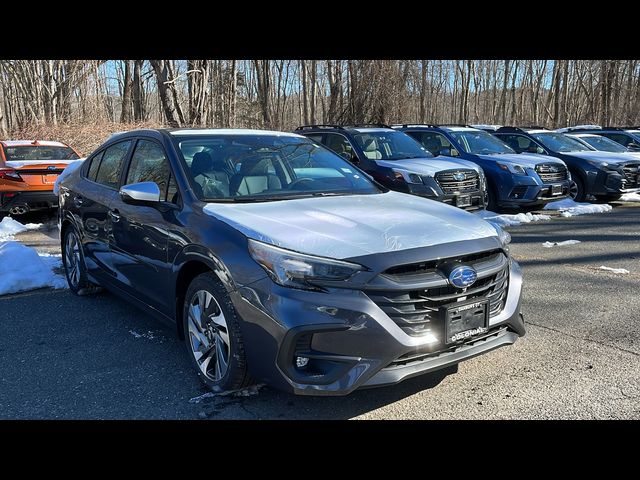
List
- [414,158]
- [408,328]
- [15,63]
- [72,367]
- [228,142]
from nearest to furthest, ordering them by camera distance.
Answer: [408,328], [72,367], [228,142], [414,158], [15,63]

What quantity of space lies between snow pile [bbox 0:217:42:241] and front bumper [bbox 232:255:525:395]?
736 cm

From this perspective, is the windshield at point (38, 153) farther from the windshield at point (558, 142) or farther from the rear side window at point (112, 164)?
the windshield at point (558, 142)

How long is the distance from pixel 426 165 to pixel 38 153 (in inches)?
293

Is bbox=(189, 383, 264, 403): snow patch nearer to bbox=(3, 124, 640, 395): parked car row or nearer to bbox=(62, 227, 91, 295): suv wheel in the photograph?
bbox=(3, 124, 640, 395): parked car row

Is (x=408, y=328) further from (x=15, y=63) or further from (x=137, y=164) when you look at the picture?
(x=15, y=63)

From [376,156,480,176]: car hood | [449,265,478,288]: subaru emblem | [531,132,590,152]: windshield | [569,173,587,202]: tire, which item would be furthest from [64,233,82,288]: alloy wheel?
[531,132,590,152]: windshield

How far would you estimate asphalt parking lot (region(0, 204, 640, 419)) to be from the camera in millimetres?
3062

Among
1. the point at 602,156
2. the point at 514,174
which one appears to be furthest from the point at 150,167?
the point at 602,156

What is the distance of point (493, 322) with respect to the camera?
3.09 meters

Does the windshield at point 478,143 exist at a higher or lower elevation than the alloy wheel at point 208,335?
higher

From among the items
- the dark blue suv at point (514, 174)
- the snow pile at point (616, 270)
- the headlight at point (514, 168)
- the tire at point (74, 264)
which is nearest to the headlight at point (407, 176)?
the dark blue suv at point (514, 174)

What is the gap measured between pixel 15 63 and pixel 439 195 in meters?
20.9

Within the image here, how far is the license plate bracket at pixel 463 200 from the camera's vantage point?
8961mm
